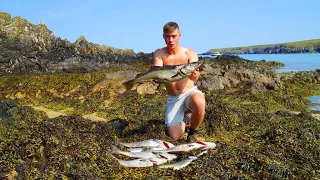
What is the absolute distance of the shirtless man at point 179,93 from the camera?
6.55 m

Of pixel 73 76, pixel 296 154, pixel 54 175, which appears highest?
pixel 73 76

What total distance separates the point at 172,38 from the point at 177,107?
1.48 meters

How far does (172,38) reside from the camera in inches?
255

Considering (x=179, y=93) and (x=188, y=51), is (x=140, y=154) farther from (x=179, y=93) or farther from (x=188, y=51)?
(x=188, y=51)

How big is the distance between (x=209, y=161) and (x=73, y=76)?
11443 mm

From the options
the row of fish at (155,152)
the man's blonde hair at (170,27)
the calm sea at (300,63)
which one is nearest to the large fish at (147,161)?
the row of fish at (155,152)

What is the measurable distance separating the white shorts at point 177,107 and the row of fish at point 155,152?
84 cm

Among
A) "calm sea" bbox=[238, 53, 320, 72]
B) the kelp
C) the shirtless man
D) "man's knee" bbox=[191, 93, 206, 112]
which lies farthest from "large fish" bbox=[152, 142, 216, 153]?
"calm sea" bbox=[238, 53, 320, 72]

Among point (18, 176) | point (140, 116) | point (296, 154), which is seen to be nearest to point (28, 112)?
point (140, 116)

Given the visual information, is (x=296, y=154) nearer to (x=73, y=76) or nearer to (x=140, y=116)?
(x=140, y=116)

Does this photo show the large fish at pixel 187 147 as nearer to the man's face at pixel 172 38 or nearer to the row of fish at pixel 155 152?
the row of fish at pixel 155 152

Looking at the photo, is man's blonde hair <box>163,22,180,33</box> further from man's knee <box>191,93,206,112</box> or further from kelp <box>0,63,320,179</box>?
kelp <box>0,63,320,179</box>

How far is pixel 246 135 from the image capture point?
8.06 meters

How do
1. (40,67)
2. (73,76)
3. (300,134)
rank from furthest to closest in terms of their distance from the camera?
(40,67) < (73,76) < (300,134)
